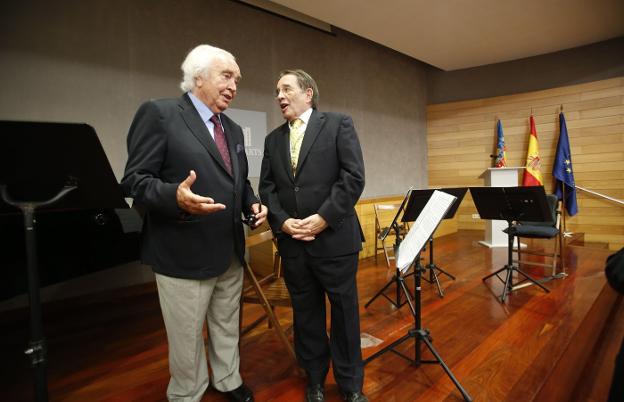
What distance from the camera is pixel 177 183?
143 cm

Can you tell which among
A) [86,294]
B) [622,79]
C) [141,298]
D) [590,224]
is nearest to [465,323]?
[141,298]

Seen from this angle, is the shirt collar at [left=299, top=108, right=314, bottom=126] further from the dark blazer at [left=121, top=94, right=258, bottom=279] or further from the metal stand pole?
the metal stand pole

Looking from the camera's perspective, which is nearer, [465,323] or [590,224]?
[465,323]

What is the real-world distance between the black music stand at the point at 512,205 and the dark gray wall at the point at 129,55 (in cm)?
275

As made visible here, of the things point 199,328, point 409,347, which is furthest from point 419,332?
point 199,328

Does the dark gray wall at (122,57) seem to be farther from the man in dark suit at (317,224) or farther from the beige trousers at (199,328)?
the man in dark suit at (317,224)

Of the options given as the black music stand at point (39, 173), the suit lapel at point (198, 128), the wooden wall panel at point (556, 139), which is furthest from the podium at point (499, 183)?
the black music stand at point (39, 173)

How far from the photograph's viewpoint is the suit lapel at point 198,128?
1.56 meters

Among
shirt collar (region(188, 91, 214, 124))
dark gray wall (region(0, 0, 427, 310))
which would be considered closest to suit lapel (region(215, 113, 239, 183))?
shirt collar (region(188, 91, 214, 124))

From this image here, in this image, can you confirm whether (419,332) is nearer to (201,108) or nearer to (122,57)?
(201,108)

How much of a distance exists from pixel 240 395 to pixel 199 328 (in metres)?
0.47

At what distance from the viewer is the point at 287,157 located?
179cm

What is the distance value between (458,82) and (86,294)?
23.4 feet

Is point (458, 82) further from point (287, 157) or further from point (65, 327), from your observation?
point (65, 327)
